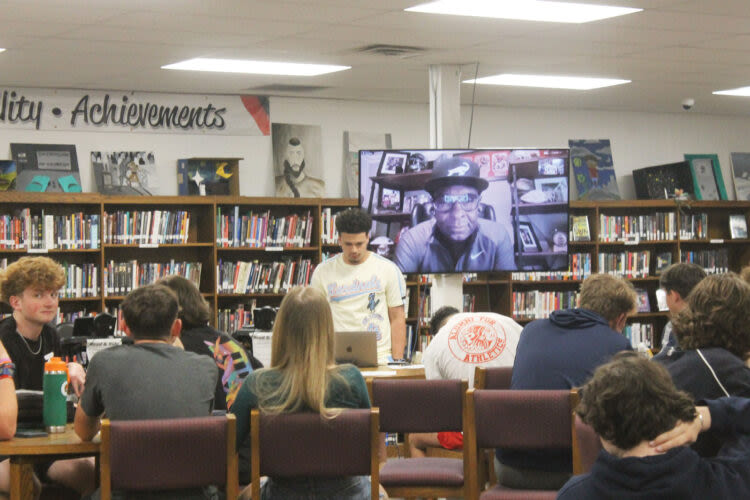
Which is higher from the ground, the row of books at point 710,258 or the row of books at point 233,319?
the row of books at point 710,258

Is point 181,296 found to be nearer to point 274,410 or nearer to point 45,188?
point 274,410

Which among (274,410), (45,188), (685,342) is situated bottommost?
(274,410)

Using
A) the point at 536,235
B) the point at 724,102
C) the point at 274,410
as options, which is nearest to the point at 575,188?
the point at 724,102

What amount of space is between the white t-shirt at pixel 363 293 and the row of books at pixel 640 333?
5.28m

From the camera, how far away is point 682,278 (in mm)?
5105

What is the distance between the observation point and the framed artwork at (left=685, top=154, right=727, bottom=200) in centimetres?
1202

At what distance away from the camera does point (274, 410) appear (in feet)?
12.2

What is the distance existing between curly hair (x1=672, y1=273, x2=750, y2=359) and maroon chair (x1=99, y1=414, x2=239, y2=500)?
1462mm

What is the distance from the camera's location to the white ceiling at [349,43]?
656cm

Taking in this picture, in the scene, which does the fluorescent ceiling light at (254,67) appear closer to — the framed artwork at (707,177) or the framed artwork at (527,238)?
the framed artwork at (527,238)

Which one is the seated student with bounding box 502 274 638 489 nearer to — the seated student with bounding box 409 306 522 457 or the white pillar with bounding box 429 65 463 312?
the seated student with bounding box 409 306 522 457

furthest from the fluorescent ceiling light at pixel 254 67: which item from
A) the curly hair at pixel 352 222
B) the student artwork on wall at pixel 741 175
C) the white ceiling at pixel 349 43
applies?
the student artwork on wall at pixel 741 175

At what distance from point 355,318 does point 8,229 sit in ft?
11.7

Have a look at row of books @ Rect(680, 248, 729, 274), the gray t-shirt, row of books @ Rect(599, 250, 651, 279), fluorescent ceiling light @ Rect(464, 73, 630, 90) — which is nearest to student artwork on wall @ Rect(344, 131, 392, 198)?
fluorescent ceiling light @ Rect(464, 73, 630, 90)
